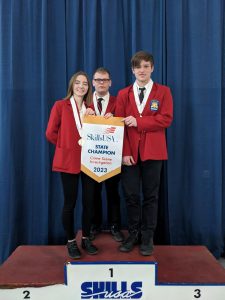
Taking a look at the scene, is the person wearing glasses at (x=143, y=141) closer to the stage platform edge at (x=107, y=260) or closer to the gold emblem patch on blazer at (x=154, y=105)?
the gold emblem patch on blazer at (x=154, y=105)

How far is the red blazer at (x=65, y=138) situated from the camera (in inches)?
86.5

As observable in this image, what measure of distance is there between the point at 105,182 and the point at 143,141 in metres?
0.61

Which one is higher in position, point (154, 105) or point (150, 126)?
point (154, 105)

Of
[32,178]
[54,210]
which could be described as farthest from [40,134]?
[54,210]

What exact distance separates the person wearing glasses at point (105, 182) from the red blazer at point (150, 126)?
0.64ft

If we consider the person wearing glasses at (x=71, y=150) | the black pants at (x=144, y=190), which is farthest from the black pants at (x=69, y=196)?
the black pants at (x=144, y=190)

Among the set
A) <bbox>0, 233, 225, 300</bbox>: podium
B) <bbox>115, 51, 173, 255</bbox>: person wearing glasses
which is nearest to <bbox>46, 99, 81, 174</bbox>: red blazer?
<bbox>115, 51, 173, 255</bbox>: person wearing glasses

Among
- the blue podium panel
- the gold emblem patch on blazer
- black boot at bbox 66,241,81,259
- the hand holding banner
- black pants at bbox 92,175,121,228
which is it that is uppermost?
the gold emblem patch on blazer

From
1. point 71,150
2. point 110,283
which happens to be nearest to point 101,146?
point 71,150

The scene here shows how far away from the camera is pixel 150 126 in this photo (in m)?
2.13

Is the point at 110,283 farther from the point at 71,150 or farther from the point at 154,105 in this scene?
the point at 154,105

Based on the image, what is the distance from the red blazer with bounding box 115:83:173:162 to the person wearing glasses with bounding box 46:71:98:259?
14.5 inches

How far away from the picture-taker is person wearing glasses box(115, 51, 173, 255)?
2164 millimetres

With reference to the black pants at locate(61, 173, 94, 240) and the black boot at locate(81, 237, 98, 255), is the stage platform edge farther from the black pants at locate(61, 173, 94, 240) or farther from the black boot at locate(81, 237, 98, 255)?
the black pants at locate(61, 173, 94, 240)
